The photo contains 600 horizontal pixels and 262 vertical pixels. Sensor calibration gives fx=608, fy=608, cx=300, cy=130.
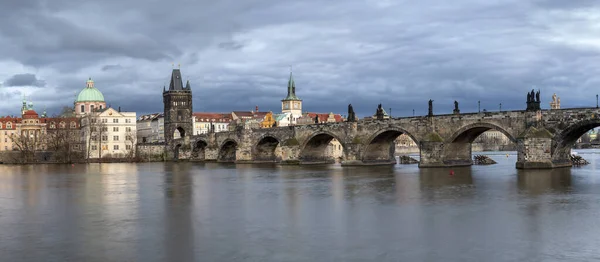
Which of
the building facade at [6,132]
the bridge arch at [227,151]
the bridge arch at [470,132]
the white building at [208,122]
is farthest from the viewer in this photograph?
the white building at [208,122]

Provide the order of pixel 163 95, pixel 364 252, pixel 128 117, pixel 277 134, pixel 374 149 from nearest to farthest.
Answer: pixel 364 252 < pixel 374 149 < pixel 277 134 < pixel 128 117 < pixel 163 95

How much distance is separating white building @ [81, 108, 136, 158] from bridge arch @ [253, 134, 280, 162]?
29095 millimetres

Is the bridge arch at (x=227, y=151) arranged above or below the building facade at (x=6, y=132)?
below

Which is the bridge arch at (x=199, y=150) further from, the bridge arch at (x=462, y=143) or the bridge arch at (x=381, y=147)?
the bridge arch at (x=462, y=143)

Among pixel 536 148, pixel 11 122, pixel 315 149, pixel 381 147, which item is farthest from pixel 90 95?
pixel 536 148

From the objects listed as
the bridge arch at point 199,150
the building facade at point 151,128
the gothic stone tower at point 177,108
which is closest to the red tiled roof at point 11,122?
the gothic stone tower at point 177,108

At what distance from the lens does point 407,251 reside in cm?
1611

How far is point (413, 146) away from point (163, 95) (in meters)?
60.9

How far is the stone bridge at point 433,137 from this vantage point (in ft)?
139

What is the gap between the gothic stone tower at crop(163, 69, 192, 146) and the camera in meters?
117

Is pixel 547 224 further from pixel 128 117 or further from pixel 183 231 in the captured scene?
pixel 128 117

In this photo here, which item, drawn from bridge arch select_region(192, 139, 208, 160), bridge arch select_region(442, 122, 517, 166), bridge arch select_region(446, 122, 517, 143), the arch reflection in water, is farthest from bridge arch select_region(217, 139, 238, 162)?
the arch reflection in water

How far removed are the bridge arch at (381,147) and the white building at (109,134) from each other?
51045 millimetres

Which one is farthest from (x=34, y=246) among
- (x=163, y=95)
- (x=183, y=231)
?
(x=163, y=95)
